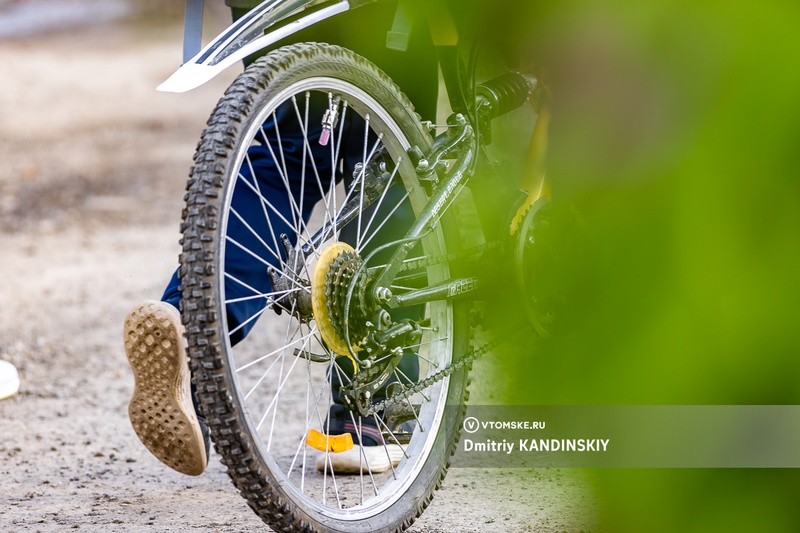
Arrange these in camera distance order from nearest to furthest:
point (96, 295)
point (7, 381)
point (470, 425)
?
1. point (470, 425)
2. point (7, 381)
3. point (96, 295)

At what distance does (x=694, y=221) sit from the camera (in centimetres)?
65

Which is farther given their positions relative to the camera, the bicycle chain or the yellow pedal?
the yellow pedal

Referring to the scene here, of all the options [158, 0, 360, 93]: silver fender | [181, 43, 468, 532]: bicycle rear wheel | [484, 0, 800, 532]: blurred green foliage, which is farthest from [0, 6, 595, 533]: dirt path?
[158, 0, 360, 93]: silver fender

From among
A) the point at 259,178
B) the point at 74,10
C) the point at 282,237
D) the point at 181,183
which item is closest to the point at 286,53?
the point at 282,237

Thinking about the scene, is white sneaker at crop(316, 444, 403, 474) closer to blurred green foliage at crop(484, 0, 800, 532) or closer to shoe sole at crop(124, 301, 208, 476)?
shoe sole at crop(124, 301, 208, 476)

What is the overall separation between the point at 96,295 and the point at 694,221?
4.71 m

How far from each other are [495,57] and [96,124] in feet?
28.2

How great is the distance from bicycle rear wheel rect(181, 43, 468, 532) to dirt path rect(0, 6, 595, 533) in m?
0.24

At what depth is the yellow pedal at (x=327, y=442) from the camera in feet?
7.47

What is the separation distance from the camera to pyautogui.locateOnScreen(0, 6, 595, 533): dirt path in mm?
2492

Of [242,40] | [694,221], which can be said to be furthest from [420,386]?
[694,221]

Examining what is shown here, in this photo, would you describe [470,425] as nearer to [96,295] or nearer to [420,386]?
[420,386]

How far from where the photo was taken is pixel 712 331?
65cm

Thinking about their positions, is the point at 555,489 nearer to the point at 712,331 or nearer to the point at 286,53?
the point at 712,331
